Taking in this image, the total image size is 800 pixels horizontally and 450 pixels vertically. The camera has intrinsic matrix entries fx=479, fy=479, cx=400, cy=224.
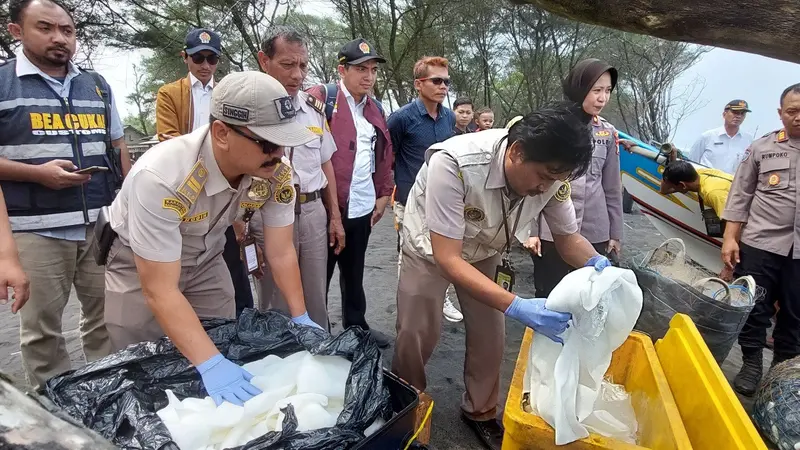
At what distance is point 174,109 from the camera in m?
2.77

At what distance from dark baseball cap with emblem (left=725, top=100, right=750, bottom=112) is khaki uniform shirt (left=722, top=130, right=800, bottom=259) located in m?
2.38

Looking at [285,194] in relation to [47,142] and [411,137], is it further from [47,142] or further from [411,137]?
[411,137]

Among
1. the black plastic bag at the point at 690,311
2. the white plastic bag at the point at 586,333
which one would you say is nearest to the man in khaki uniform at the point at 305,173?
the white plastic bag at the point at 586,333

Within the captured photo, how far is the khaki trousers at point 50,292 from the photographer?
6.95 ft

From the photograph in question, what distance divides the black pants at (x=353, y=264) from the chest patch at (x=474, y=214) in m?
1.28

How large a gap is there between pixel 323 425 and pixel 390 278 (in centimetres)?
353

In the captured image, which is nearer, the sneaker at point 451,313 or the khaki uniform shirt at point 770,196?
the khaki uniform shirt at point 770,196

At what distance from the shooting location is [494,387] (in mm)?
2338

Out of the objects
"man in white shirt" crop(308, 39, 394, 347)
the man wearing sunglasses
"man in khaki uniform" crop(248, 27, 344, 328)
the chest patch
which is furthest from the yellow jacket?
the chest patch

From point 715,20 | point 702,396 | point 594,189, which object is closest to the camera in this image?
point 715,20

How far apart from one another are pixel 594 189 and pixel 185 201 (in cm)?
255

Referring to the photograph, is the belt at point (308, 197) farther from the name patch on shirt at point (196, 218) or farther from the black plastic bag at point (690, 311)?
the black plastic bag at point (690, 311)

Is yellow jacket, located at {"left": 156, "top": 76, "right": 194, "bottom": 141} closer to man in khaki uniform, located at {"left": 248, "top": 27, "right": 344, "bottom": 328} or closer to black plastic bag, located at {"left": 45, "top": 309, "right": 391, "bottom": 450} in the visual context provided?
man in khaki uniform, located at {"left": 248, "top": 27, "right": 344, "bottom": 328}

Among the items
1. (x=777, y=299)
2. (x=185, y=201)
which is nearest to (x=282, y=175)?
(x=185, y=201)
